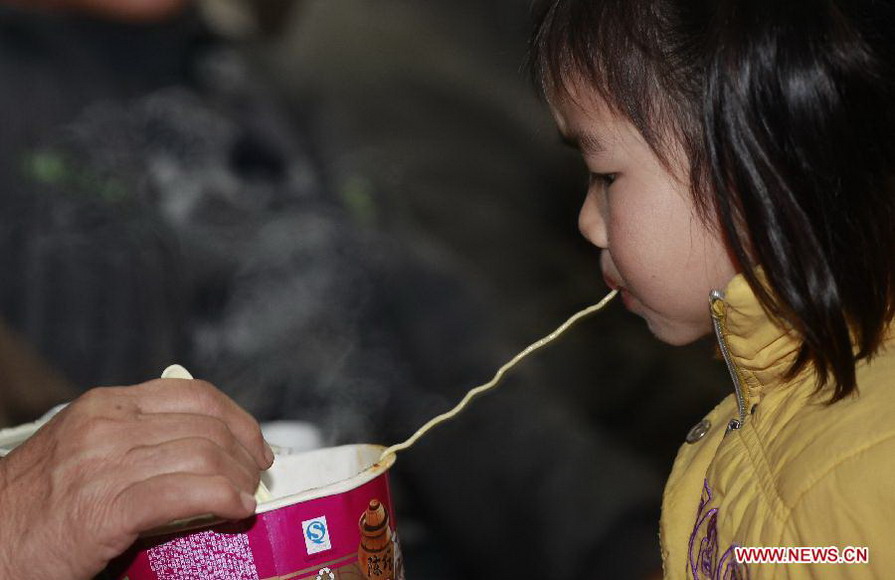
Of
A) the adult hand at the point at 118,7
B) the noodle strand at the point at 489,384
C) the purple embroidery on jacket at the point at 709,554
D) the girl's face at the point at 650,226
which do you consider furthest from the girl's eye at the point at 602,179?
the adult hand at the point at 118,7

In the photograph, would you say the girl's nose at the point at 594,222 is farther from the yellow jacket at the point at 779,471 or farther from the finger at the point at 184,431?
the finger at the point at 184,431

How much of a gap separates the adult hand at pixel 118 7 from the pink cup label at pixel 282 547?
1.46 metres

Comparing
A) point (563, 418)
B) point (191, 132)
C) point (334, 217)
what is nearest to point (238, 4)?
point (191, 132)

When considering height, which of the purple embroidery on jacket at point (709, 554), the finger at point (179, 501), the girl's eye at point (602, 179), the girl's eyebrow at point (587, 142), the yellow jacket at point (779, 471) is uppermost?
the girl's eyebrow at point (587, 142)

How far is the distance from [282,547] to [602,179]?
0.44m

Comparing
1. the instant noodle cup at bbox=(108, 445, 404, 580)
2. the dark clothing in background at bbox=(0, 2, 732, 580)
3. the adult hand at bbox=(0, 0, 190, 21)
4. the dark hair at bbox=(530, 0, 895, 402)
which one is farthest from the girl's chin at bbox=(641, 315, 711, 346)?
the adult hand at bbox=(0, 0, 190, 21)

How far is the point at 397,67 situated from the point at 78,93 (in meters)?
0.70

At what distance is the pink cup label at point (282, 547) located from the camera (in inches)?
28.2

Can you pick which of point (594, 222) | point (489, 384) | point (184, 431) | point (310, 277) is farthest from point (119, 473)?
point (310, 277)

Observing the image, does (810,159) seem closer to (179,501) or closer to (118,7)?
(179,501)

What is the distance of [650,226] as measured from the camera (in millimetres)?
844

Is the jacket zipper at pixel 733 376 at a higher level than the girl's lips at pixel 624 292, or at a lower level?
lower

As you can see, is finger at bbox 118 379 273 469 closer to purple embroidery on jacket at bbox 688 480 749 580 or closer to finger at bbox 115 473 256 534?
finger at bbox 115 473 256 534

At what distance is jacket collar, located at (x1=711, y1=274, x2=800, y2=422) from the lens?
76cm
